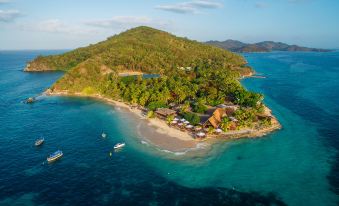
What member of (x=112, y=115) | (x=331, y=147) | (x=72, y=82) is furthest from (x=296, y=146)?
(x=72, y=82)

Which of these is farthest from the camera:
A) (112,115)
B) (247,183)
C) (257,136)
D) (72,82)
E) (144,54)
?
(144,54)

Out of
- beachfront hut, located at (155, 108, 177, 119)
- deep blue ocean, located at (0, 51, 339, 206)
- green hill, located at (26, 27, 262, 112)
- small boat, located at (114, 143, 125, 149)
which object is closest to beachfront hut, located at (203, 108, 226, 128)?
deep blue ocean, located at (0, 51, 339, 206)

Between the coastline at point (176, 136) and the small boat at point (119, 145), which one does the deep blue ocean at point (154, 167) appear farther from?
the coastline at point (176, 136)

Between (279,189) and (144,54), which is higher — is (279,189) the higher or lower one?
the lower one

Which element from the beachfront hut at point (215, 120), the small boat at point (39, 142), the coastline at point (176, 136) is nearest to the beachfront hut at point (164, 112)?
the coastline at point (176, 136)

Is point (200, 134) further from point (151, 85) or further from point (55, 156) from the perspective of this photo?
point (151, 85)

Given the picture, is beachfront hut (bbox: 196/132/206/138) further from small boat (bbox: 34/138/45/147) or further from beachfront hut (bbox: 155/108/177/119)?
small boat (bbox: 34/138/45/147)

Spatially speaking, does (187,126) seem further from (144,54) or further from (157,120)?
(144,54)
